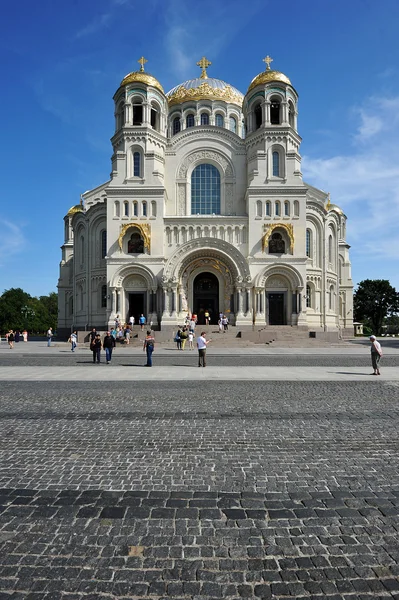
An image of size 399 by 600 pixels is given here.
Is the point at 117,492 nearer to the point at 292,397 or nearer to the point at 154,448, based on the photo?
the point at 154,448

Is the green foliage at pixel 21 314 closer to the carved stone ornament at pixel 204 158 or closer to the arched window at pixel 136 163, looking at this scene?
the arched window at pixel 136 163

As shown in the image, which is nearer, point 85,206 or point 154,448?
point 154,448

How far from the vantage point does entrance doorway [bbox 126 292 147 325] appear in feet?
→ 128

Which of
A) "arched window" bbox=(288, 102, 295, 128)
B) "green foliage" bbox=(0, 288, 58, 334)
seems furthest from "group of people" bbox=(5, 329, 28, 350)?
"arched window" bbox=(288, 102, 295, 128)

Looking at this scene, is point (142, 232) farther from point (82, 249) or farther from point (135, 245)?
point (82, 249)

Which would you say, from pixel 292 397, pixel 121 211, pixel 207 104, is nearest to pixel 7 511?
pixel 292 397

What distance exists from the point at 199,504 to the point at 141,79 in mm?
44407

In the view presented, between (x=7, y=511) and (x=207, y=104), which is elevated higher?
(x=207, y=104)

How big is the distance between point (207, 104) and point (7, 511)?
52.9 m

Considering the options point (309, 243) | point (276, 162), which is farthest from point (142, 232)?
point (309, 243)

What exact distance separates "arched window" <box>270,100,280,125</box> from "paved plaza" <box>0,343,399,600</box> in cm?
3882

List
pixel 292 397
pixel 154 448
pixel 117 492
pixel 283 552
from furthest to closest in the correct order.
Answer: pixel 292 397 → pixel 154 448 → pixel 117 492 → pixel 283 552

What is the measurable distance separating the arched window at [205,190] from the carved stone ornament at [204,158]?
808 mm

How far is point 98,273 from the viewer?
41.9m
